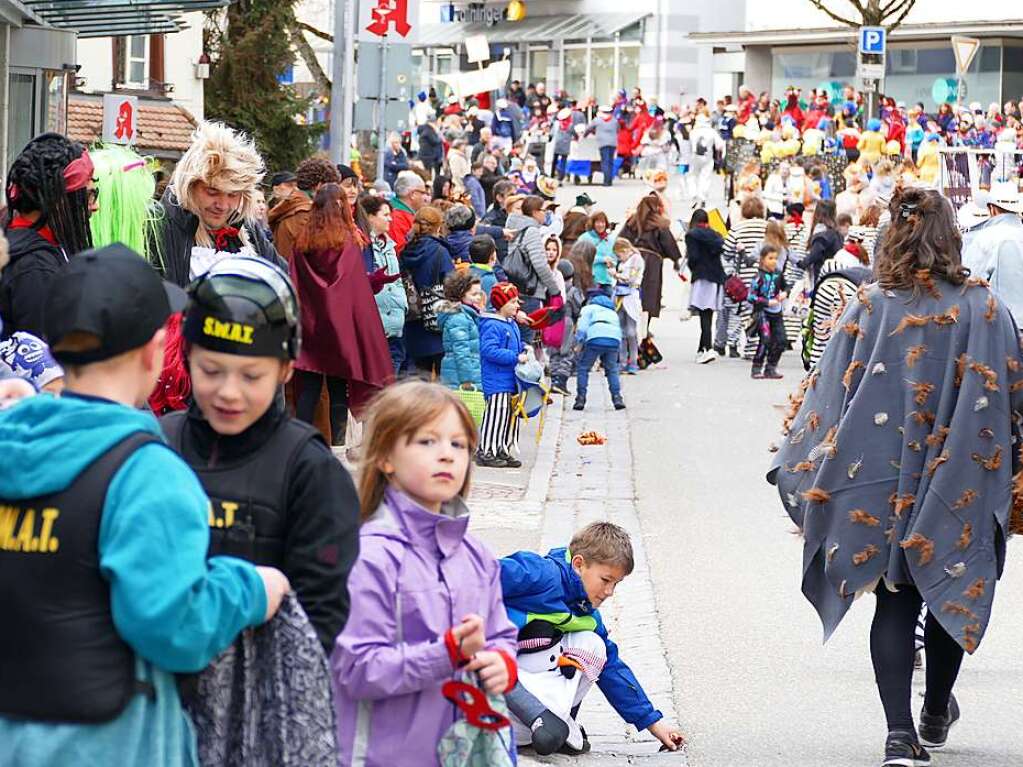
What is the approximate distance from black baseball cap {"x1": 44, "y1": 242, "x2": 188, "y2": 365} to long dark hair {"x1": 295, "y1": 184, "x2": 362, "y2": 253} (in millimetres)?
7450

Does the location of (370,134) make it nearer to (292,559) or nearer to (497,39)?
(292,559)

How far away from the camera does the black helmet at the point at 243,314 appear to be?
3346 millimetres

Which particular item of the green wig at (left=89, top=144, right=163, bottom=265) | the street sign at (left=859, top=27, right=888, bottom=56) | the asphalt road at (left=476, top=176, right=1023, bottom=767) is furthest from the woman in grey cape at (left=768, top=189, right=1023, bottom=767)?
the street sign at (left=859, top=27, right=888, bottom=56)

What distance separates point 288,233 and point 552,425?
5357 mm

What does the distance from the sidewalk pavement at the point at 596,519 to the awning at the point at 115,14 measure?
4.17 meters

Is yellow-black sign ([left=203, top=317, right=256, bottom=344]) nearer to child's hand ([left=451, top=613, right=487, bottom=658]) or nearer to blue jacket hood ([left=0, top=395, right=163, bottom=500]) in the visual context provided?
blue jacket hood ([left=0, top=395, right=163, bottom=500])

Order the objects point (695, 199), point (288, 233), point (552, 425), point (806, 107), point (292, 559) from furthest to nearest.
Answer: point (806, 107), point (695, 199), point (552, 425), point (288, 233), point (292, 559)

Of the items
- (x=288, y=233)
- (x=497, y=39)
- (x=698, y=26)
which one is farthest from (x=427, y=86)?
(x=288, y=233)

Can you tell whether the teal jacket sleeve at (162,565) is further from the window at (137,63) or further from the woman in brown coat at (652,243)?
the window at (137,63)

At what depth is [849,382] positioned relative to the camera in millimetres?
6070

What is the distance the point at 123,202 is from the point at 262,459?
9.33ft

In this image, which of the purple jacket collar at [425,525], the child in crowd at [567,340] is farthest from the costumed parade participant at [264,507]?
the child in crowd at [567,340]

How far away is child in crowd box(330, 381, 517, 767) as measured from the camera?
3.67 m

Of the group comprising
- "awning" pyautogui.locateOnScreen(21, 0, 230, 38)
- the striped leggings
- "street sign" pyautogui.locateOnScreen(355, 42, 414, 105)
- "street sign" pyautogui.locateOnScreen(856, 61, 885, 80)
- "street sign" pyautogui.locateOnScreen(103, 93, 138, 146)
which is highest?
"street sign" pyautogui.locateOnScreen(856, 61, 885, 80)
